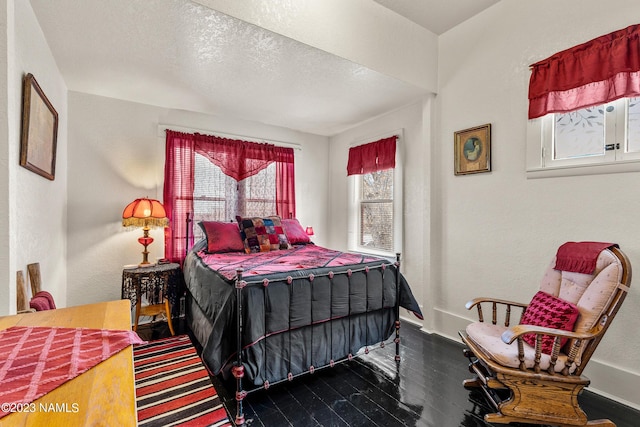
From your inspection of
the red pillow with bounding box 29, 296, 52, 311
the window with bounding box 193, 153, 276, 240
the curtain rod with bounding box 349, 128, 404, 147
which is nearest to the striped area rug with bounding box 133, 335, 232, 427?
the red pillow with bounding box 29, 296, 52, 311

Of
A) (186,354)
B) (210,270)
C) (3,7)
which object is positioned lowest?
(186,354)

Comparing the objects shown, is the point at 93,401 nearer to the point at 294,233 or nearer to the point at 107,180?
the point at 294,233

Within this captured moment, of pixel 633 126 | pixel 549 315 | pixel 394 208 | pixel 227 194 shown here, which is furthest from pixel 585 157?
pixel 227 194

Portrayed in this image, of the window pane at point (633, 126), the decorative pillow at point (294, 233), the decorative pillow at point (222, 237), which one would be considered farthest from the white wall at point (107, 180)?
the window pane at point (633, 126)

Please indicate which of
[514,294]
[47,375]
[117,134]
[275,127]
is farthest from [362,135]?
[47,375]

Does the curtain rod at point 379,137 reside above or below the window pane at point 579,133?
above

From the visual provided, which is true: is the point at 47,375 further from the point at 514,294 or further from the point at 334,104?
the point at 334,104

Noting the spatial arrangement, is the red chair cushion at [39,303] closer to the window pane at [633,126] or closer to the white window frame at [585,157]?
the white window frame at [585,157]

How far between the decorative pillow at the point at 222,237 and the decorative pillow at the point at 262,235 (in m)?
0.07

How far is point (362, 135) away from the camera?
4.23 metres

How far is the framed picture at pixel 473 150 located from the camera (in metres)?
2.66

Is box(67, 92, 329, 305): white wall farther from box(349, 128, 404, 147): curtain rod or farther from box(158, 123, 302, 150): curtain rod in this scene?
box(349, 128, 404, 147): curtain rod

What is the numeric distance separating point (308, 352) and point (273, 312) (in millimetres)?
429

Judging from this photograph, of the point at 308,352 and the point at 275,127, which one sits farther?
the point at 275,127
